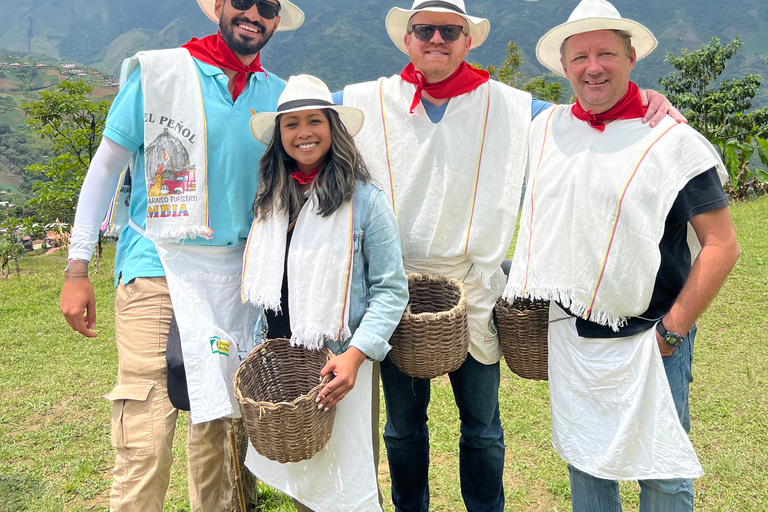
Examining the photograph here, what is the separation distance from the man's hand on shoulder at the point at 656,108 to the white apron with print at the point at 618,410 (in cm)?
73

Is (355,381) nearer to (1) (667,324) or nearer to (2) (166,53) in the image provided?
(1) (667,324)

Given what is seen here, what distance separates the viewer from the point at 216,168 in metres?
2.30

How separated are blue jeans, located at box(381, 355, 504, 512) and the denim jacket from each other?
0.43m

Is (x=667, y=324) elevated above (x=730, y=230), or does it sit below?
below

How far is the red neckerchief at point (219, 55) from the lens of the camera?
2.36m

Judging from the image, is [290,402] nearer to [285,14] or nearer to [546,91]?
[285,14]

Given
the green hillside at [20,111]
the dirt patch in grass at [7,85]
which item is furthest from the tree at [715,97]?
the dirt patch in grass at [7,85]

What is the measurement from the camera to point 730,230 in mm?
1889

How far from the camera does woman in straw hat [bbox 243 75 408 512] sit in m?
2.11

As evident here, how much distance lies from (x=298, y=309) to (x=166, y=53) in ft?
3.80

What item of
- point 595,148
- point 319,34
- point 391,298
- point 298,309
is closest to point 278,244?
point 298,309

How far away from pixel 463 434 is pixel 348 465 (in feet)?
2.17

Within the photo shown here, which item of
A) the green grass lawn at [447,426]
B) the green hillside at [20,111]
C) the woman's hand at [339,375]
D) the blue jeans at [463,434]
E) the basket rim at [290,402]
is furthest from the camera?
the green hillside at [20,111]

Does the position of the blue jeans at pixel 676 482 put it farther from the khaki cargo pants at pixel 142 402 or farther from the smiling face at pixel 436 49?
the khaki cargo pants at pixel 142 402
